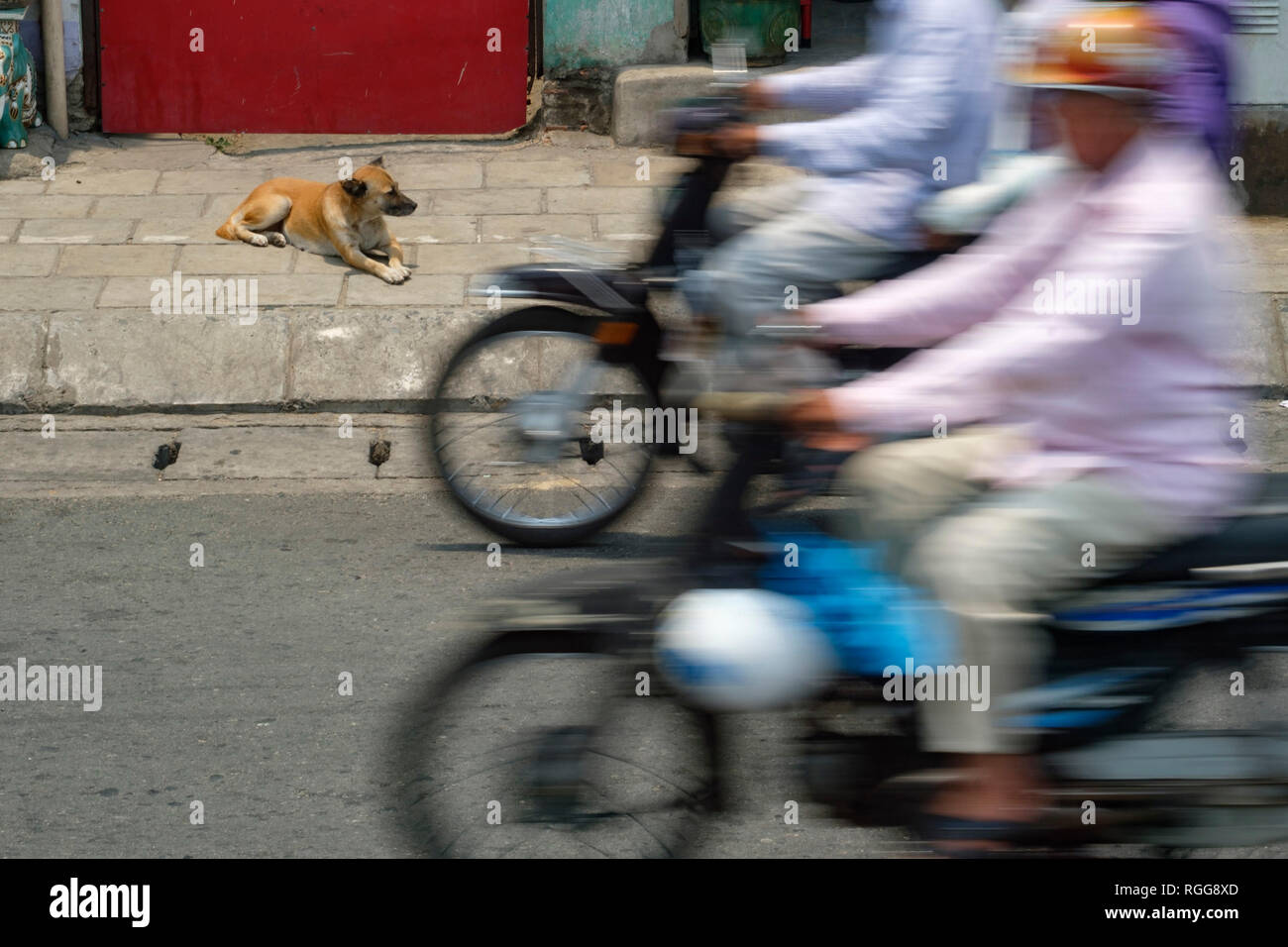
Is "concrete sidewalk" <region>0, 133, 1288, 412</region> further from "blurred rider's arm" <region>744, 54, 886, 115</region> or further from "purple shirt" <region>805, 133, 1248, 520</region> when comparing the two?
"purple shirt" <region>805, 133, 1248, 520</region>

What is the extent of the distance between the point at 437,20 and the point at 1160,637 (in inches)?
290

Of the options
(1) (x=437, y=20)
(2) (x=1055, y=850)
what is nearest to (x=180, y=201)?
(1) (x=437, y=20)

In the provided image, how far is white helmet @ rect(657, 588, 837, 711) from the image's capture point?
109 inches

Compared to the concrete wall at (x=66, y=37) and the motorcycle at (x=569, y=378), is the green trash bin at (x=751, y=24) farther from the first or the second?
the motorcycle at (x=569, y=378)

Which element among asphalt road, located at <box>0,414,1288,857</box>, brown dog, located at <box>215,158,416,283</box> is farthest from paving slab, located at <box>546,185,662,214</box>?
asphalt road, located at <box>0,414,1288,857</box>

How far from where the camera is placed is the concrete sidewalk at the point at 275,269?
671 centimetres

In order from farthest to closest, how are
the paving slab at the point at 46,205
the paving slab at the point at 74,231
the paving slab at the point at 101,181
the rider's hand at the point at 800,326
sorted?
1. the paving slab at the point at 101,181
2. the paving slab at the point at 46,205
3. the paving slab at the point at 74,231
4. the rider's hand at the point at 800,326

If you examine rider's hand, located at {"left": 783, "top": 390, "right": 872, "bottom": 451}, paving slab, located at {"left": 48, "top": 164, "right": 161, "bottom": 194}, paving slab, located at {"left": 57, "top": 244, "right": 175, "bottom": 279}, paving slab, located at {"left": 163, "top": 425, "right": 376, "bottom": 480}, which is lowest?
paving slab, located at {"left": 163, "top": 425, "right": 376, "bottom": 480}

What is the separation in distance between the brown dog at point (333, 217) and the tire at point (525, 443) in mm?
2275

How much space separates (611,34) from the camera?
9.27 m

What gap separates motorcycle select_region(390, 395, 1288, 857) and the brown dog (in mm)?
4675

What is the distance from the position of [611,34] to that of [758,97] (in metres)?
4.74

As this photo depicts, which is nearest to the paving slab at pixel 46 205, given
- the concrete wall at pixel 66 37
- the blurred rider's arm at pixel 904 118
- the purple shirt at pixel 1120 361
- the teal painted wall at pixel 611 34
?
the concrete wall at pixel 66 37

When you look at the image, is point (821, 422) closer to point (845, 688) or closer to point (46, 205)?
point (845, 688)
